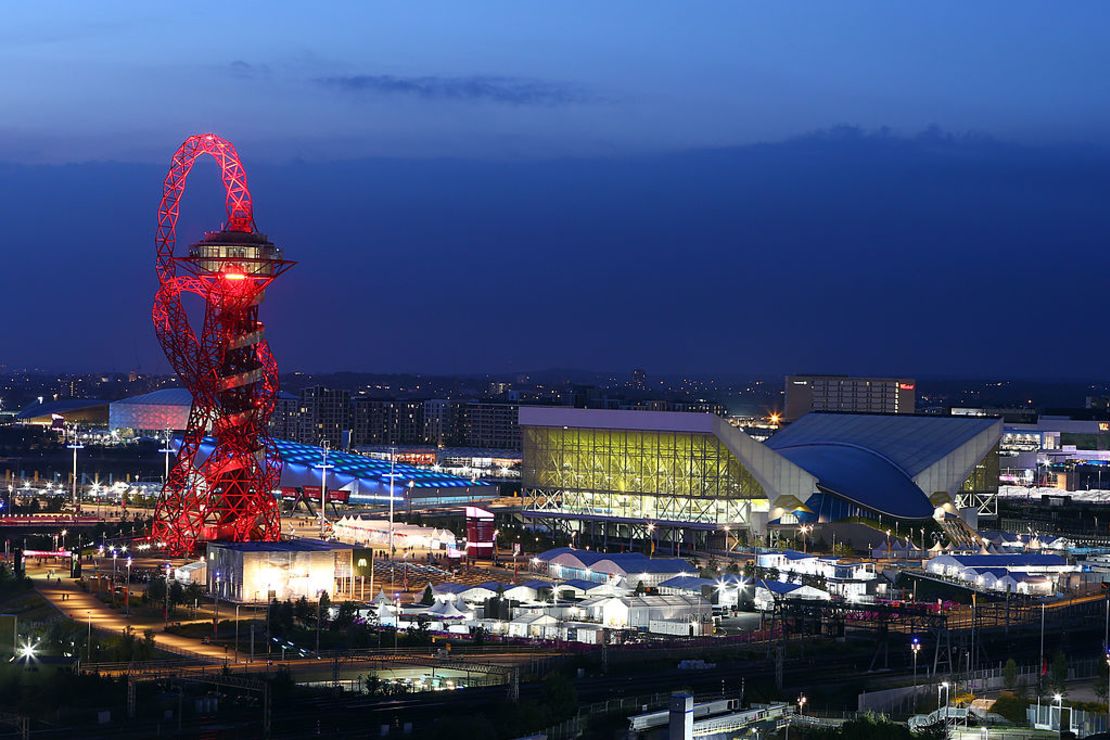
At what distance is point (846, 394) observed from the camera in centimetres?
15550

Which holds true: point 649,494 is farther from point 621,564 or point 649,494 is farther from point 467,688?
point 467,688

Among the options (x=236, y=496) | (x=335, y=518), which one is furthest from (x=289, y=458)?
(x=236, y=496)

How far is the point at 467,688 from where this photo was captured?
3791 cm

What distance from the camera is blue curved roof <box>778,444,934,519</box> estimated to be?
73688 mm

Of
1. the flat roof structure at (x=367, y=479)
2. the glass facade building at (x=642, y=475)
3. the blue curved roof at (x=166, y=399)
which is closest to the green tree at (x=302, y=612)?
the glass facade building at (x=642, y=475)

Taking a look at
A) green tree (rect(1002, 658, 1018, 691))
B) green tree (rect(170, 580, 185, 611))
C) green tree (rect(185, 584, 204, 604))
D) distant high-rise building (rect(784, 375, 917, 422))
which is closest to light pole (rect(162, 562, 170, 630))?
green tree (rect(170, 580, 185, 611))

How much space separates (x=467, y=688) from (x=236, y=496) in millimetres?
23869

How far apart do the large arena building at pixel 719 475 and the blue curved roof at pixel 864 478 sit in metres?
0.07

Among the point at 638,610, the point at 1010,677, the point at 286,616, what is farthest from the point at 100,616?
the point at 1010,677

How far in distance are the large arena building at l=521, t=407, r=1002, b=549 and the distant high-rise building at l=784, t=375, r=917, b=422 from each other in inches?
2815

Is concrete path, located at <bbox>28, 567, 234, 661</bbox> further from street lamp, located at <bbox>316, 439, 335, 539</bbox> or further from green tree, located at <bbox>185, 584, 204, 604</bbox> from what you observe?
street lamp, located at <bbox>316, 439, 335, 539</bbox>

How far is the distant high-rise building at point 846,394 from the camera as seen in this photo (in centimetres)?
15375

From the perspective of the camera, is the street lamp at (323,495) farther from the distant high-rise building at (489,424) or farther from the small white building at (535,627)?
the distant high-rise building at (489,424)

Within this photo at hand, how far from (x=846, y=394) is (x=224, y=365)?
333 ft
